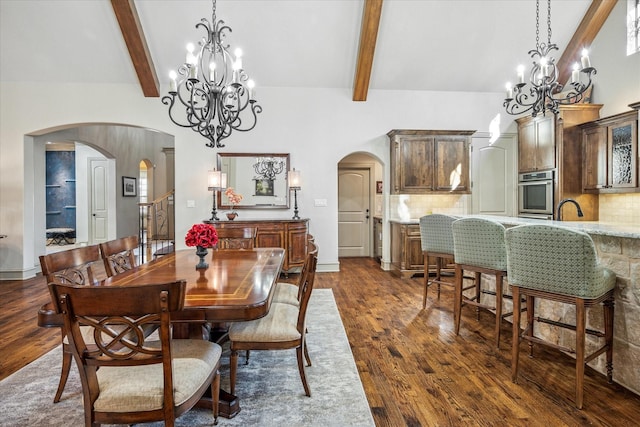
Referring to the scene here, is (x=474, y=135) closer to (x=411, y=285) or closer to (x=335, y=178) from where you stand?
(x=335, y=178)

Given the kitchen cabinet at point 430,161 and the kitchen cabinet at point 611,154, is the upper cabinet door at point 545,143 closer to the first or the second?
the kitchen cabinet at point 611,154

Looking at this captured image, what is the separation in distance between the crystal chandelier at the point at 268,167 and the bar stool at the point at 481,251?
3.54m

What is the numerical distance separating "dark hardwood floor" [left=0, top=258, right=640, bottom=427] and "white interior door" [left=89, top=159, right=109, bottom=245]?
509 centimetres

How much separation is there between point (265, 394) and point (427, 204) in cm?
476

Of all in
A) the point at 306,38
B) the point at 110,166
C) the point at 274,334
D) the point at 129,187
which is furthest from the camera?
the point at 129,187

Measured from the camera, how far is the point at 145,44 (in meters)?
5.08

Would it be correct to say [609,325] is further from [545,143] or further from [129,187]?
[129,187]

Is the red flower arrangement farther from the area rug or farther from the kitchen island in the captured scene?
the kitchen island

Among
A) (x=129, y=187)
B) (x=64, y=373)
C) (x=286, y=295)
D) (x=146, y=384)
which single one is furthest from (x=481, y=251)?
(x=129, y=187)

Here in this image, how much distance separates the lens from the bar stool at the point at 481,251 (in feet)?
9.28

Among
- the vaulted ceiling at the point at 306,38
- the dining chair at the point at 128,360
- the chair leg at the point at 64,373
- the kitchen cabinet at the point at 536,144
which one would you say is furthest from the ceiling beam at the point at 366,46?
the chair leg at the point at 64,373

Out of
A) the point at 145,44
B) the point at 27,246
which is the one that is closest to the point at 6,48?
the point at 145,44

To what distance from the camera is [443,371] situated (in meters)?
2.52

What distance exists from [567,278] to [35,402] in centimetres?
330
